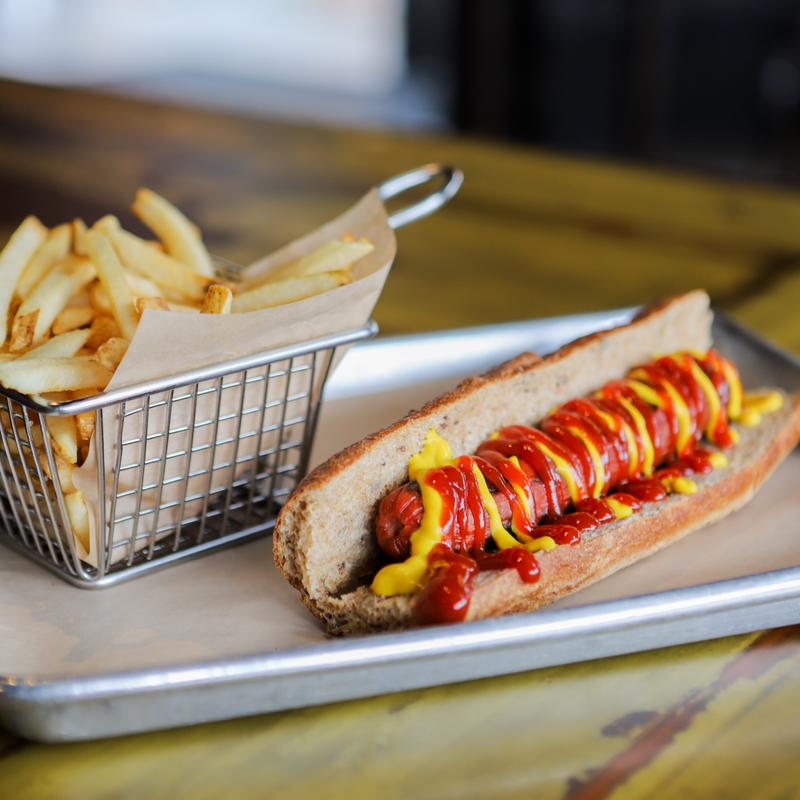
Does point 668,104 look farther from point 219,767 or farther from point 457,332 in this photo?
point 219,767

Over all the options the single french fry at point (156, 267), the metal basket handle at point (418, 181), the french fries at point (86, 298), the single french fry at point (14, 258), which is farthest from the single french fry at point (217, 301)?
the metal basket handle at point (418, 181)

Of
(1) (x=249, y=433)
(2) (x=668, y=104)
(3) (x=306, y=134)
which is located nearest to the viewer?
(1) (x=249, y=433)

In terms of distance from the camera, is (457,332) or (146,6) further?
(146,6)

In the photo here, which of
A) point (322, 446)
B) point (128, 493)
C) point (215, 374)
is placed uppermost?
point (215, 374)

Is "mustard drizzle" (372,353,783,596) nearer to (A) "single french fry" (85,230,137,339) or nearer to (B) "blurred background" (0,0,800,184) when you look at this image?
(A) "single french fry" (85,230,137,339)

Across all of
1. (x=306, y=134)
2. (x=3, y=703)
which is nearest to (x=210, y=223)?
(x=306, y=134)

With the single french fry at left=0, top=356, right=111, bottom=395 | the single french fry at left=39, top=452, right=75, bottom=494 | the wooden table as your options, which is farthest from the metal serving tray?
the single french fry at left=0, top=356, right=111, bottom=395

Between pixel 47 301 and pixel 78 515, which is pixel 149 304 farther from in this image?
pixel 78 515
